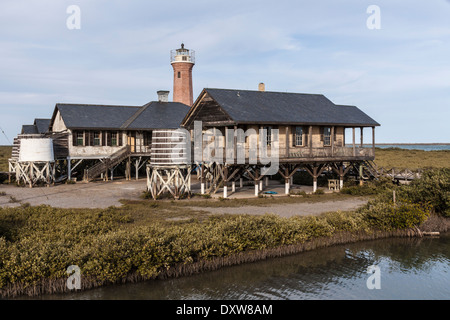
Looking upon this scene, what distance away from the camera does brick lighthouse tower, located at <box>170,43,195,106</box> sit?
181ft

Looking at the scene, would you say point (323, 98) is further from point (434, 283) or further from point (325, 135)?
point (434, 283)

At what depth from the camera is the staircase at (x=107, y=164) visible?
39.8 m

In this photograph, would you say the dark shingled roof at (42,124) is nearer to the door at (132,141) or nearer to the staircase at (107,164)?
Result: the staircase at (107,164)

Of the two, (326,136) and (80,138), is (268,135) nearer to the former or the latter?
(326,136)

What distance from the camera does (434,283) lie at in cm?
1540

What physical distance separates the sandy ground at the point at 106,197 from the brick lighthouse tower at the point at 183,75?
1865 cm

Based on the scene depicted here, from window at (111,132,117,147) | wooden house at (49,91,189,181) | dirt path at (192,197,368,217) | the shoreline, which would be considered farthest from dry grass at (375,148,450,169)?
window at (111,132,117,147)

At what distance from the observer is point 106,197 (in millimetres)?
30000

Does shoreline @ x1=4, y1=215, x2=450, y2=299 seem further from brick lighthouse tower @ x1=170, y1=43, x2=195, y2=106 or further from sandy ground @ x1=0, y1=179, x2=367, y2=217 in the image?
brick lighthouse tower @ x1=170, y1=43, x2=195, y2=106

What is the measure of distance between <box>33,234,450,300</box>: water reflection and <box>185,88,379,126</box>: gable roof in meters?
12.9

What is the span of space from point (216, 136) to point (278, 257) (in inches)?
606

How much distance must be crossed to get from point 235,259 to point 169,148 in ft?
43.9

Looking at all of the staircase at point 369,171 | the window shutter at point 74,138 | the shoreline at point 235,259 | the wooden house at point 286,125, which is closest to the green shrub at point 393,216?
the shoreline at point 235,259

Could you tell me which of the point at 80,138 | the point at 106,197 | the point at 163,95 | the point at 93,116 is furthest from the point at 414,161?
the point at 106,197
